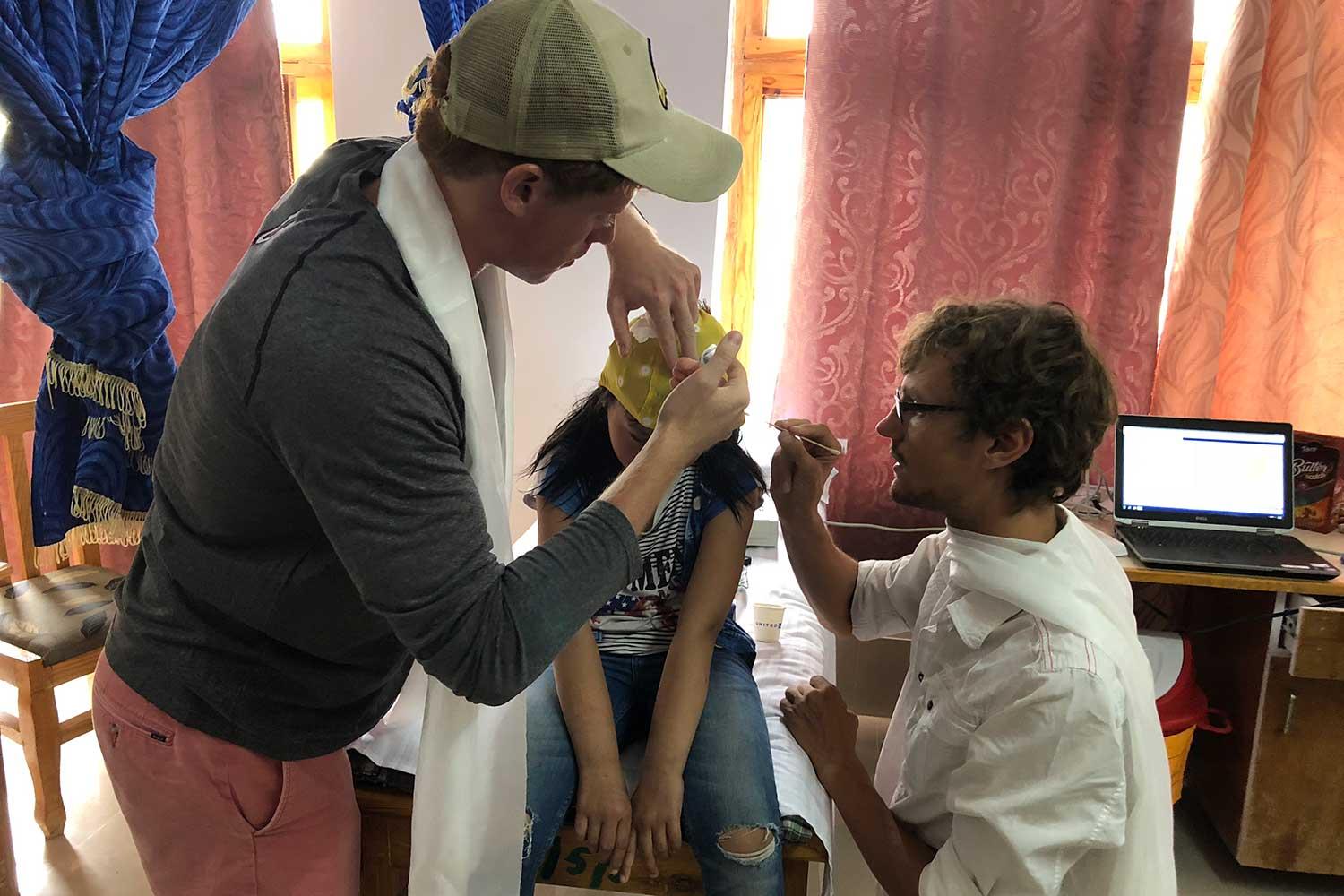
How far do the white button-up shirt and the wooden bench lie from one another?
24 cm

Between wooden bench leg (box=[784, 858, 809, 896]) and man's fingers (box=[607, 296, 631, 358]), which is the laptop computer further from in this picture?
man's fingers (box=[607, 296, 631, 358])

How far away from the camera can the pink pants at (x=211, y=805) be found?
0.98m

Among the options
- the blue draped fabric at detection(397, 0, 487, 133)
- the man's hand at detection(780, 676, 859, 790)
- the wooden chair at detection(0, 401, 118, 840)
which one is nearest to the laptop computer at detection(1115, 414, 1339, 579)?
the man's hand at detection(780, 676, 859, 790)

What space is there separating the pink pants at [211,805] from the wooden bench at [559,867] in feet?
0.57

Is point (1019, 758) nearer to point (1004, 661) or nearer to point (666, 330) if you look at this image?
point (1004, 661)

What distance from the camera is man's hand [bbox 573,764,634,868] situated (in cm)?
120

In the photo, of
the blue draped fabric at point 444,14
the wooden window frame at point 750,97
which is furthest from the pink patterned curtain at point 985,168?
the blue draped fabric at point 444,14

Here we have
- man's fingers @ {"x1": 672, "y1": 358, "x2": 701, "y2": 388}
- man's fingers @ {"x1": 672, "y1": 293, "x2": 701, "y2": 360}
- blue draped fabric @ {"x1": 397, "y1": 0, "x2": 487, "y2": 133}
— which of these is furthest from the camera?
blue draped fabric @ {"x1": 397, "y1": 0, "x2": 487, "y2": 133}

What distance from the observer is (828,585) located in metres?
1.50

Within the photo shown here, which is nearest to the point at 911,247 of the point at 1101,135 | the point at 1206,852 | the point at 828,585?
the point at 1101,135

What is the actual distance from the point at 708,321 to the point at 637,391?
0.14 meters

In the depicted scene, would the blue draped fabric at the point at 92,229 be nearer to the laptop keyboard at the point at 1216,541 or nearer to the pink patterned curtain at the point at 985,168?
the pink patterned curtain at the point at 985,168

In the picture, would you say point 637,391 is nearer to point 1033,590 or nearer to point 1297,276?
point 1033,590

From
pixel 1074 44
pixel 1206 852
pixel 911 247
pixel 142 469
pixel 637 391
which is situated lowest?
pixel 1206 852
